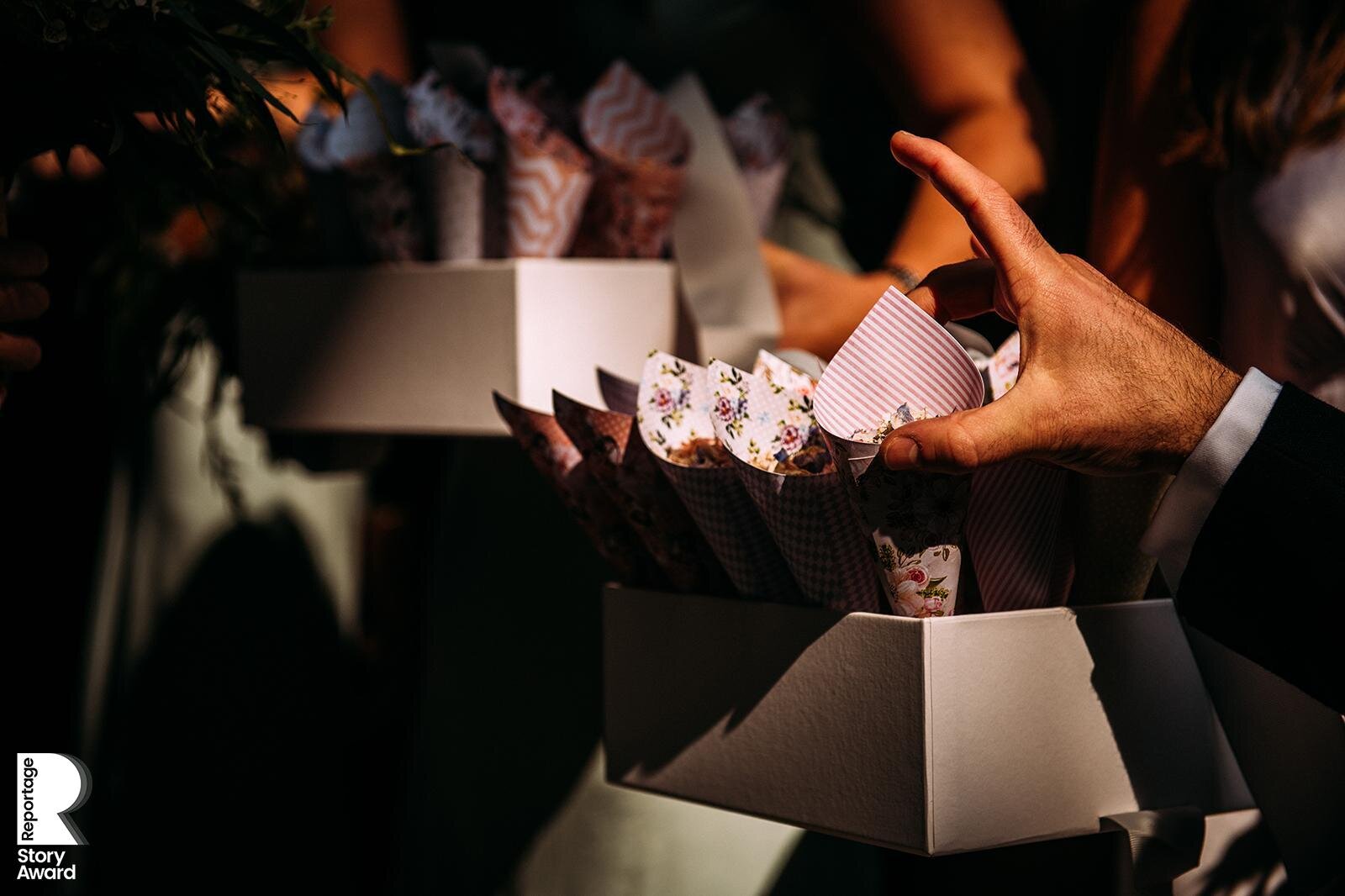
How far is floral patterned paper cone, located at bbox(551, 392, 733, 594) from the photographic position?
1.97 ft

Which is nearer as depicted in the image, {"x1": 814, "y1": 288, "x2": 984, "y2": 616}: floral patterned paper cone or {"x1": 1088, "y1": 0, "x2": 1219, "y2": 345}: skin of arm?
{"x1": 814, "y1": 288, "x2": 984, "y2": 616}: floral patterned paper cone

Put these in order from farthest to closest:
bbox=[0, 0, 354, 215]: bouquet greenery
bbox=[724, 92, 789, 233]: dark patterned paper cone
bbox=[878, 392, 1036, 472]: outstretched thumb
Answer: bbox=[724, 92, 789, 233]: dark patterned paper cone, bbox=[0, 0, 354, 215]: bouquet greenery, bbox=[878, 392, 1036, 472]: outstretched thumb

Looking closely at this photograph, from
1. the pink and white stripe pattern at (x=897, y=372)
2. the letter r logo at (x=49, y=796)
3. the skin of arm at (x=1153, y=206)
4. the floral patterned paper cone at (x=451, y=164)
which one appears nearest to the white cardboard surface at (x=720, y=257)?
the floral patterned paper cone at (x=451, y=164)

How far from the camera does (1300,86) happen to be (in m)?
0.67

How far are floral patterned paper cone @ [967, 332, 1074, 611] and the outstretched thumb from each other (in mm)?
43

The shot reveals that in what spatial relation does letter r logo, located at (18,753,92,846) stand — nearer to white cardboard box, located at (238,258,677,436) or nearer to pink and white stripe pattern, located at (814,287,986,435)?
white cardboard box, located at (238,258,677,436)

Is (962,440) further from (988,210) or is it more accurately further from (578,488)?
(578,488)

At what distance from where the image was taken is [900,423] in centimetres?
51

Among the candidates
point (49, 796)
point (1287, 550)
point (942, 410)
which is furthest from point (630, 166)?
point (49, 796)

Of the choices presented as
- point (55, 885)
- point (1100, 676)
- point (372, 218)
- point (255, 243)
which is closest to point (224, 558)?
point (55, 885)

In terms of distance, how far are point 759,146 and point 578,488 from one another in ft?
1.57

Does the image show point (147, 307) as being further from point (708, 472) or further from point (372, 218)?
point (708, 472)

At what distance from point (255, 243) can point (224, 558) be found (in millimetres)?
534

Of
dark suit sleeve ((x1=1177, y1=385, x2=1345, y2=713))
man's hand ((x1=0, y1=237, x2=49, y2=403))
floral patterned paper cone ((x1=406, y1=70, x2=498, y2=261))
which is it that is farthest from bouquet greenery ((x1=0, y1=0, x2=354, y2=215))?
dark suit sleeve ((x1=1177, y1=385, x2=1345, y2=713))
